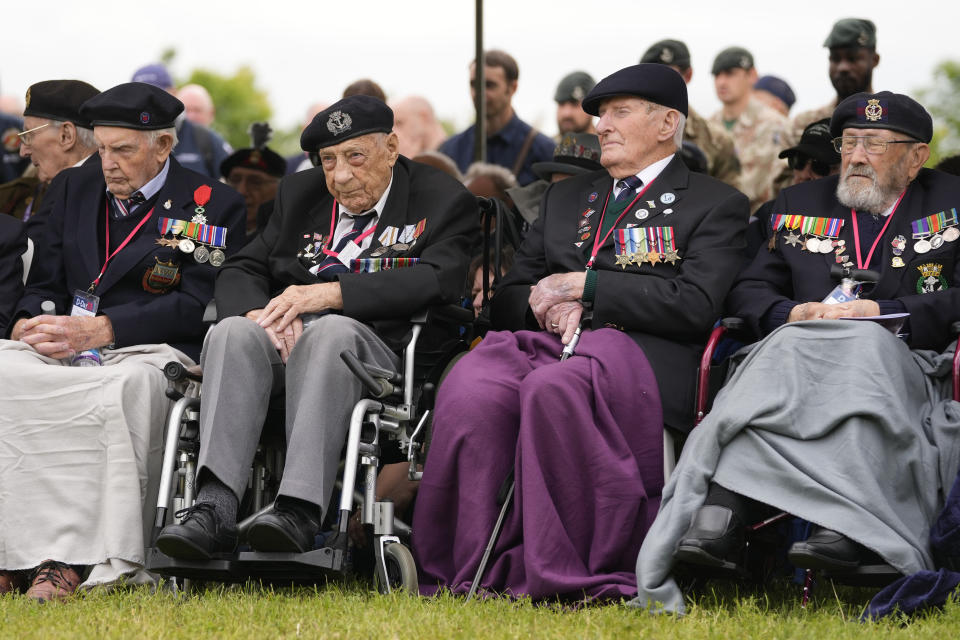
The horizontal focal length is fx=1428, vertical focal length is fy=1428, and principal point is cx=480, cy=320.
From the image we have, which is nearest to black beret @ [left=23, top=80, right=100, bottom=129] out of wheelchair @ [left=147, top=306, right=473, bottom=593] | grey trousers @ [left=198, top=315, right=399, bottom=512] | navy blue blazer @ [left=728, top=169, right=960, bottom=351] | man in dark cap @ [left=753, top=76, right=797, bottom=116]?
wheelchair @ [left=147, top=306, right=473, bottom=593]

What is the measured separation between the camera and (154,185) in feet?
21.1

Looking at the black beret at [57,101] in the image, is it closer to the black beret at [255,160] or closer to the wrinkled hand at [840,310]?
the black beret at [255,160]

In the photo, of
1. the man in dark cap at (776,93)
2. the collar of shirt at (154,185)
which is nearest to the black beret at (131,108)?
the collar of shirt at (154,185)

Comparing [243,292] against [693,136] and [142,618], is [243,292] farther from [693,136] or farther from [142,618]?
[693,136]

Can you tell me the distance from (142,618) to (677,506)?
175 cm

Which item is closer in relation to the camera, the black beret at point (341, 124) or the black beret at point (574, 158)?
the black beret at point (341, 124)

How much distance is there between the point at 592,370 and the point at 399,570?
0.99m

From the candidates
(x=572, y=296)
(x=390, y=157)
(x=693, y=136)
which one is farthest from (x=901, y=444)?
(x=693, y=136)

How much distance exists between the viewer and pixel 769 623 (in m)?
4.22

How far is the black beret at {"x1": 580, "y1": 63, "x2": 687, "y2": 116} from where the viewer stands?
592 centimetres

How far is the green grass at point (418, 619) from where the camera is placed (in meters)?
4.12

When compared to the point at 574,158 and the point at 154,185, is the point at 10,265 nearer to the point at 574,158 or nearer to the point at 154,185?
the point at 154,185

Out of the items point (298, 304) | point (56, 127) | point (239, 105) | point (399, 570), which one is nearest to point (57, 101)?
point (56, 127)

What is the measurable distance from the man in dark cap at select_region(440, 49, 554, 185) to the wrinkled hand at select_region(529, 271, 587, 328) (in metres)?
3.25
